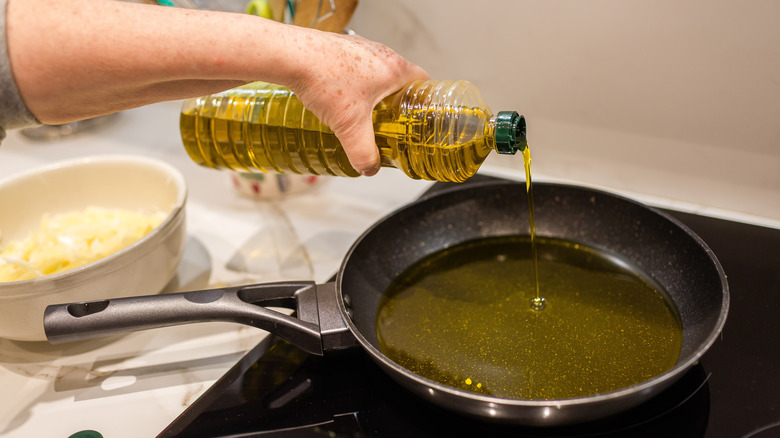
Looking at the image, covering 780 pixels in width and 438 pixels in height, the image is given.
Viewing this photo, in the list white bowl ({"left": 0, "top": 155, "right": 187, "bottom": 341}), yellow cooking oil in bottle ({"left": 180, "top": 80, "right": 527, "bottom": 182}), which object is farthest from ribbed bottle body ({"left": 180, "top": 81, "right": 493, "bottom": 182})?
white bowl ({"left": 0, "top": 155, "right": 187, "bottom": 341})

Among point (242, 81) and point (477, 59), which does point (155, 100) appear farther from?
point (477, 59)

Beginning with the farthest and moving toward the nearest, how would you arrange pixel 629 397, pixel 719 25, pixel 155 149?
pixel 155 149
pixel 719 25
pixel 629 397

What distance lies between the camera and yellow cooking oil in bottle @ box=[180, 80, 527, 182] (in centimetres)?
61

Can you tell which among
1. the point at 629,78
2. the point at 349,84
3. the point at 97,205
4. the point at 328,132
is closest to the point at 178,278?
the point at 97,205

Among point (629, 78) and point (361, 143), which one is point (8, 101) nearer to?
point (361, 143)

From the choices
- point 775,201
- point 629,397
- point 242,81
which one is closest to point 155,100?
point 242,81

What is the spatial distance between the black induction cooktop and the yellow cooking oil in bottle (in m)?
0.22

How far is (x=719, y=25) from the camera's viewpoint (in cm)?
76

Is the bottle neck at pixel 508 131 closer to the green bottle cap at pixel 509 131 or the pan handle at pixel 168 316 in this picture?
the green bottle cap at pixel 509 131

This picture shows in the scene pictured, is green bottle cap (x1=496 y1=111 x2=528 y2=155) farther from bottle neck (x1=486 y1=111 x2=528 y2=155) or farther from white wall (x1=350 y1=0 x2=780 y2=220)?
white wall (x1=350 y1=0 x2=780 y2=220)

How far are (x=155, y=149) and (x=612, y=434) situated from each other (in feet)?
3.24

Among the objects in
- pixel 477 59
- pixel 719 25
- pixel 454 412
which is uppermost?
pixel 719 25

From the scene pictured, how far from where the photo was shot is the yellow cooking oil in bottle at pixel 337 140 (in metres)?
0.61

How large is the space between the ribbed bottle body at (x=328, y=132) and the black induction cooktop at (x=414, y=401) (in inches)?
8.6
